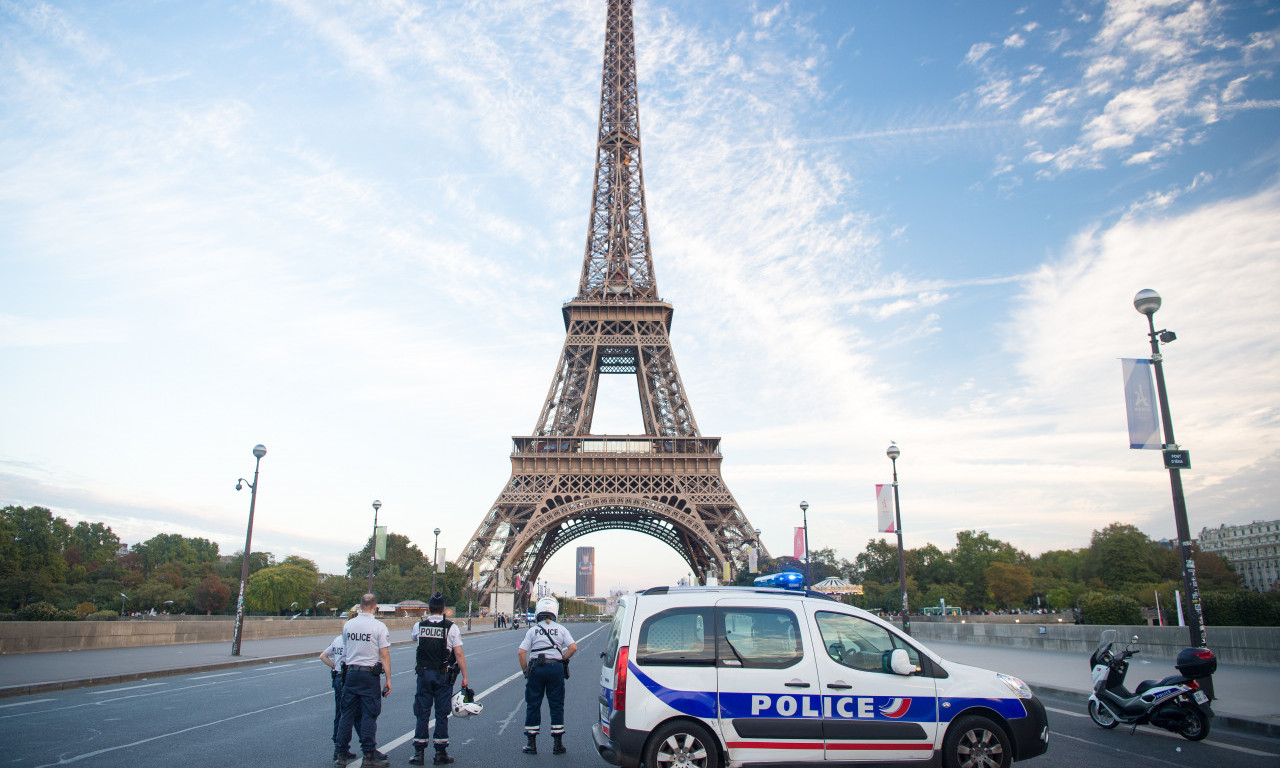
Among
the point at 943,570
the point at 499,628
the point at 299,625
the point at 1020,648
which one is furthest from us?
the point at 943,570

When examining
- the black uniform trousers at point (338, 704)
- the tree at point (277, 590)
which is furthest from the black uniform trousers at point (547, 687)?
the tree at point (277, 590)

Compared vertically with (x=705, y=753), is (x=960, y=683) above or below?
above

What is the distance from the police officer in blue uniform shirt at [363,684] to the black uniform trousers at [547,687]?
1.62m

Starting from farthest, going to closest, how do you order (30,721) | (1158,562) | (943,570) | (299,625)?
(943,570), (1158,562), (299,625), (30,721)

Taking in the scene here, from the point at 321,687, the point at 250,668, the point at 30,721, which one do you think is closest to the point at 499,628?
the point at 250,668

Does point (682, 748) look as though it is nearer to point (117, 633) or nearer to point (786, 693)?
point (786, 693)

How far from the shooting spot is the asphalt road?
8.26 m

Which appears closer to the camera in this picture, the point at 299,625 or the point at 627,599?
the point at 627,599

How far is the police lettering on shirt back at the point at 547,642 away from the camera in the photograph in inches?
348

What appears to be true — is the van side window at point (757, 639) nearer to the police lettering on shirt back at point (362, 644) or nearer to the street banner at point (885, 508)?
the police lettering on shirt back at point (362, 644)

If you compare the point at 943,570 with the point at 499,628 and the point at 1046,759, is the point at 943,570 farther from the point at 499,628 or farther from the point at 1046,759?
the point at 1046,759

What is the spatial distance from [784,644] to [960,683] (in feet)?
5.40

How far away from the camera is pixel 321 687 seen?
52.2 ft

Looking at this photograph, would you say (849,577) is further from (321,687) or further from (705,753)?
(705,753)
